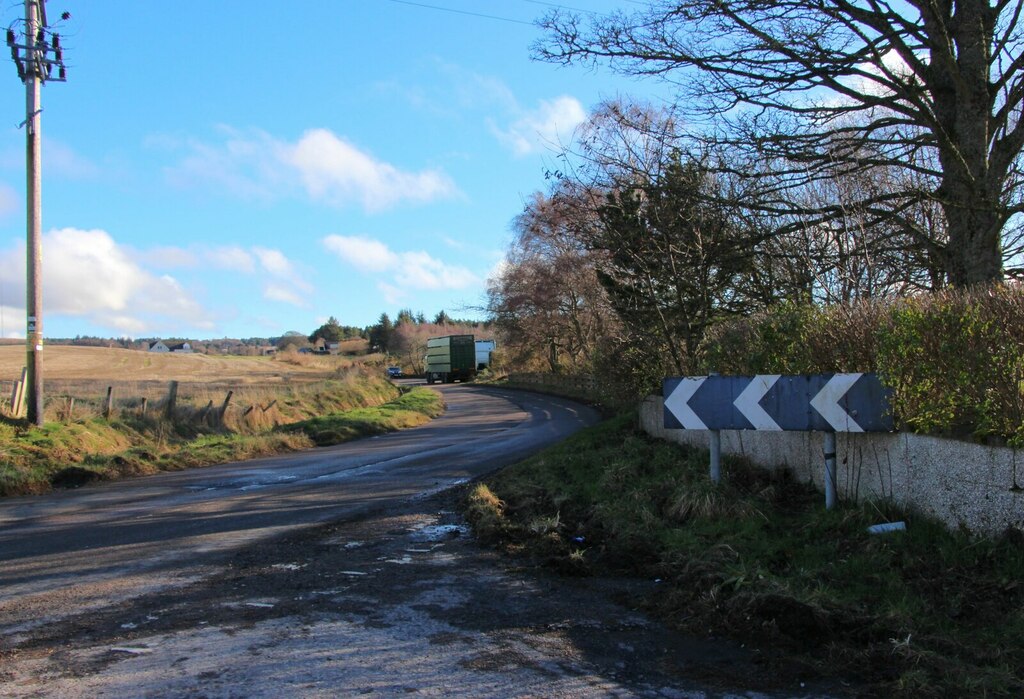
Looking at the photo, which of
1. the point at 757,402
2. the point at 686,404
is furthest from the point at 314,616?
the point at 757,402

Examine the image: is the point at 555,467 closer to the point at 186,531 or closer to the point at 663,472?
the point at 663,472

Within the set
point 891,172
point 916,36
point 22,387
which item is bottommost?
point 22,387

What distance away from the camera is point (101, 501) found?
36.7ft

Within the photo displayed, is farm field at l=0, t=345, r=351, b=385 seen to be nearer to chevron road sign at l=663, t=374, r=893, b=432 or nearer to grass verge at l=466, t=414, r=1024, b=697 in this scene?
grass verge at l=466, t=414, r=1024, b=697

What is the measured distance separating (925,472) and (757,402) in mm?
1884

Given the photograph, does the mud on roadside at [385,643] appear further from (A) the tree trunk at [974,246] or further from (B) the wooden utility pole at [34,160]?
(B) the wooden utility pole at [34,160]

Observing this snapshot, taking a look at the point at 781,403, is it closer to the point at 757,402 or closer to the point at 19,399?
the point at 757,402

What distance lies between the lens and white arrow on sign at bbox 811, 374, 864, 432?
718 cm

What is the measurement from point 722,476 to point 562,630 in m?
4.11

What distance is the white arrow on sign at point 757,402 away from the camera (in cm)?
796

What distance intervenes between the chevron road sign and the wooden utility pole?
13.3 meters

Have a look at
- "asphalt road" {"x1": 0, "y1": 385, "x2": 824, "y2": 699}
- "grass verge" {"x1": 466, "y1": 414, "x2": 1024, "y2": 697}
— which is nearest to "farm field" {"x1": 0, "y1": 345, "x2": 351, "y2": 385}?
"asphalt road" {"x1": 0, "y1": 385, "x2": 824, "y2": 699}

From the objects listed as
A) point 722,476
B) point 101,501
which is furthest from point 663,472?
point 101,501

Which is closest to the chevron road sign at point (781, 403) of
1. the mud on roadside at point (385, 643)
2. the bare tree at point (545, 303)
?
the mud on roadside at point (385, 643)
